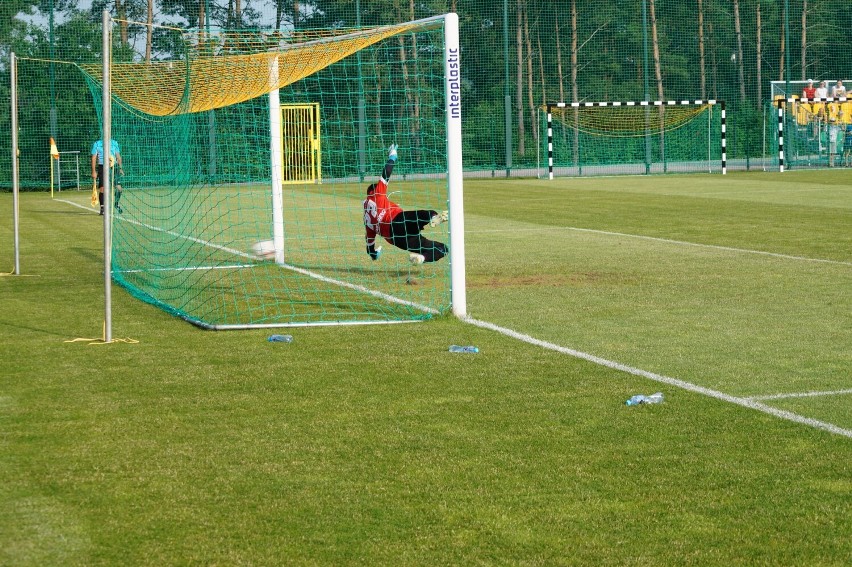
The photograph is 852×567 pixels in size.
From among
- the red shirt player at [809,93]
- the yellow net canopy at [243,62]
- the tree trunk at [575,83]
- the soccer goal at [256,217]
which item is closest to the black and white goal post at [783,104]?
the red shirt player at [809,93]

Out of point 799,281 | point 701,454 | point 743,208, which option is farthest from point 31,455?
point 743,208

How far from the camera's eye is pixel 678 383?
7.27 metres

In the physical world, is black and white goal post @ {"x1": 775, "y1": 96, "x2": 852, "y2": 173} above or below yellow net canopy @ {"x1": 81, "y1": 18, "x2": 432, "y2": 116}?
above

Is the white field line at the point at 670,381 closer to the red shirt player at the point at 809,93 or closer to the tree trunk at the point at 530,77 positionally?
the tree trunk at the point at 530,77

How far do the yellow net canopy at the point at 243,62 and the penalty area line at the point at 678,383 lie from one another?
2875 millimetres

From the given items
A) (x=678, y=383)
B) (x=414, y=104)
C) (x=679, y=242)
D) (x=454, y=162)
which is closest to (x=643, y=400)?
(x=678, y=383)

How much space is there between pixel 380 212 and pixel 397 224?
0.22 metres

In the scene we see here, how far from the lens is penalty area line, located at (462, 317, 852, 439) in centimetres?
621

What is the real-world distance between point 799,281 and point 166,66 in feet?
23.3

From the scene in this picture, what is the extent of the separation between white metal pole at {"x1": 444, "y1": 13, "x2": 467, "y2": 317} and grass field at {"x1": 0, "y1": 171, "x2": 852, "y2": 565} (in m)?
0.55

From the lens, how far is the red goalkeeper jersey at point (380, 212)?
1248 centimetres

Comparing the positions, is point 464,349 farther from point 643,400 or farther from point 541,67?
point 541,67

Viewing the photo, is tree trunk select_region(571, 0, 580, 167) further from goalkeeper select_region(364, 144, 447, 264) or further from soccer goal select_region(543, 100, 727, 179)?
goalkeeper select_region(364, 144, 447, 264)

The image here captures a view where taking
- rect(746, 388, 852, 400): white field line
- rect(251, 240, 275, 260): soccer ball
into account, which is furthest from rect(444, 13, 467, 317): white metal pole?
rect(251, 240, 275, 260): soccer ball
